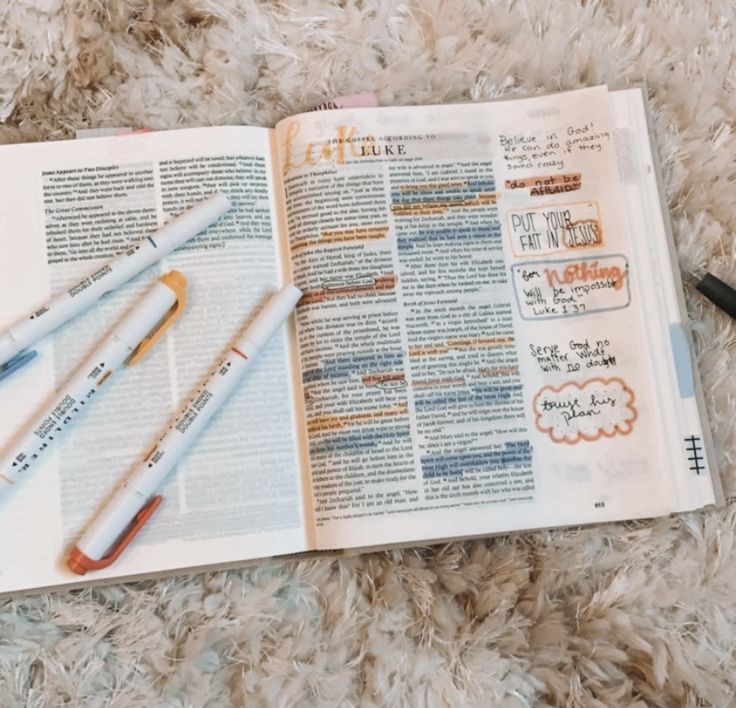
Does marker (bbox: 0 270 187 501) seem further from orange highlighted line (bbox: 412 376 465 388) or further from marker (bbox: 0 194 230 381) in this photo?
orange highlighted line (bbox: 412 376 465 388)

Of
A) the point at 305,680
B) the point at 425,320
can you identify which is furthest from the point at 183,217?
the point at 305,680

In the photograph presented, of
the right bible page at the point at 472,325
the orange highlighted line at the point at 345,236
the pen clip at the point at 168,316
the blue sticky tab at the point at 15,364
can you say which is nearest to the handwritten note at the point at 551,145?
the right bible page at the point at 472,325

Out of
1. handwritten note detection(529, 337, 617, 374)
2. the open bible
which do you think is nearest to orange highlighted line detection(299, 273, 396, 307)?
the open bible

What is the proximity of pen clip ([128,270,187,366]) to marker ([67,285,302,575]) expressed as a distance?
43mm

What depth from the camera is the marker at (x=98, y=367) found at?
56 cm

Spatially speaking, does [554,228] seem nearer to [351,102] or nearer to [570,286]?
[570,286]

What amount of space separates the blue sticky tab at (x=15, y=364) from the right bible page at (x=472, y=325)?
0.18 m

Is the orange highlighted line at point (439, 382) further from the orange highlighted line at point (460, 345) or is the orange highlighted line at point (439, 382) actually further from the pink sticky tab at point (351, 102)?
the pink sticky tab at point (351, 102)

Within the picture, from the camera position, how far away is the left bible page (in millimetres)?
563

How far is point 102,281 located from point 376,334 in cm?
18

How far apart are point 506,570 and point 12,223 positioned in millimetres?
399

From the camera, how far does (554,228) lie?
613 millimetres

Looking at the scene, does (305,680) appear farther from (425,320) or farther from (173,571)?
(425,320)

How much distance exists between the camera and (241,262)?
595 millimetres
